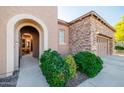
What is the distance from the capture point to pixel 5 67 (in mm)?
6188

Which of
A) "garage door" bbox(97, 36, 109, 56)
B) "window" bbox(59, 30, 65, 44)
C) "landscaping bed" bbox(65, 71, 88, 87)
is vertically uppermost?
"window" bbox(59, 30, 65, 44)

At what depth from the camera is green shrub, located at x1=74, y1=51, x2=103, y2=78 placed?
6266 mm

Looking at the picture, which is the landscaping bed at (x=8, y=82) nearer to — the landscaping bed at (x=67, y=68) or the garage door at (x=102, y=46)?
the landscaping bed at (x=67, y=68)

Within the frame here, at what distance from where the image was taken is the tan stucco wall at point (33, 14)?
20.1ft

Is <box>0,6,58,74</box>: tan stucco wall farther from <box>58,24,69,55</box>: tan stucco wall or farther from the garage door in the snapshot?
the garage door

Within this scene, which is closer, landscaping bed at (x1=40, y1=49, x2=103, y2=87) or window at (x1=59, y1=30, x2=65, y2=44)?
landscaping bed at (x1=40, y1=49, x2=103, y2=87)

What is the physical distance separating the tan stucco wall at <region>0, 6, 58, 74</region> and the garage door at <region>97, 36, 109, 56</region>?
6.65 metres

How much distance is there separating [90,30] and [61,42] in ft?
11.5

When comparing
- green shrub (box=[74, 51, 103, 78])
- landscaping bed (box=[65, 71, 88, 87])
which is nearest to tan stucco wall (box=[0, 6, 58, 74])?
green shrub (box=[74, 51, 103, 78])
